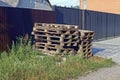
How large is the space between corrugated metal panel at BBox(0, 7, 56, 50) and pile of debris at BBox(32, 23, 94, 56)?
48cm

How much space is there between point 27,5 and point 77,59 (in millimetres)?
7543

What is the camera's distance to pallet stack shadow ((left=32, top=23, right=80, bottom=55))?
9695mm

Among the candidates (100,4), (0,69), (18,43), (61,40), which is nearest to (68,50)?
(61,40)

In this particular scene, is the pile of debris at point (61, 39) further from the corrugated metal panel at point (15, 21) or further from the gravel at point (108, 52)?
the gravel at point (108, 52)

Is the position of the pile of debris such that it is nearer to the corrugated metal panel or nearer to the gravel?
A: the corrugated metal panel

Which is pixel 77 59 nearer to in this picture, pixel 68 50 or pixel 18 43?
pixel 68 50

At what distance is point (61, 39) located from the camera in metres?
9.61

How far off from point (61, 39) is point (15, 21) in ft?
6.53

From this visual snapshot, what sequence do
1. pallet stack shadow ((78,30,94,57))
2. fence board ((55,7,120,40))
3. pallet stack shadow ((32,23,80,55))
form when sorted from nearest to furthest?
1. pallet stack shadow ((32,23,80,55))
2. pallet stack shadow ((78,30,94,57))
3. fence board ((55,7,120,40))

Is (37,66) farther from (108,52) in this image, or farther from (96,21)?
(96,21)

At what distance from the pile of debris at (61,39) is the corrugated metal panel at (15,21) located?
0.48 meters

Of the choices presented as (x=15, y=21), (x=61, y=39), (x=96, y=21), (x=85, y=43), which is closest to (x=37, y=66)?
(x=61, y=39)

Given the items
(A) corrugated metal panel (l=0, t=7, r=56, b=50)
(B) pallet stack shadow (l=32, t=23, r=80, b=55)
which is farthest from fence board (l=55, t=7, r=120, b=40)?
(B) pallet stack shadow (l=32, t=23, r=80, b=55)

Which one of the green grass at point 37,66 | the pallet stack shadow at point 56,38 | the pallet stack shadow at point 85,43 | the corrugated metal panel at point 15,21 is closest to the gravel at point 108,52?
the pallet stack shadow at point 85,43
